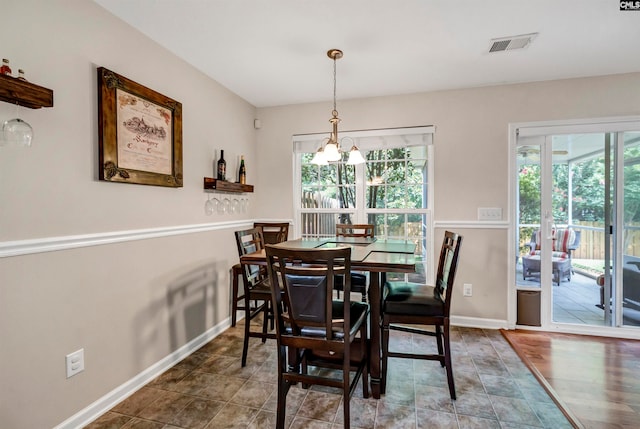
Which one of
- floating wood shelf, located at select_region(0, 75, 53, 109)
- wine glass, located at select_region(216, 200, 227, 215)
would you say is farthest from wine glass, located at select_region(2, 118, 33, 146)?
wine glass, located at select_region(216, 200, 227, 215)

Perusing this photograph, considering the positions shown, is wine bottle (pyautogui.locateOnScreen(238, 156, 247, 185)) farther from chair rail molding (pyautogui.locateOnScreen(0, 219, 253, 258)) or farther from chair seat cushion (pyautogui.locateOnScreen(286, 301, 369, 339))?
chair seat cushion (pyautogui.locateOnScreen(286, 301, 369, 339))

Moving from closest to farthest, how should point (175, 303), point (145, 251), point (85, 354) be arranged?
point (85, 354) → point (145, 251) → point (175, 303)

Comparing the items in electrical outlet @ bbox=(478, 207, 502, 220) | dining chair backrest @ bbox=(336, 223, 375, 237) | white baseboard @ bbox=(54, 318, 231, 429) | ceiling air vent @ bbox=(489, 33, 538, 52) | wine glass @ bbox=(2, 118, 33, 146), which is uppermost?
ceiling air vent @ bbox=(489, 33, 538, 52)

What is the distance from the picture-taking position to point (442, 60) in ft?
8.45

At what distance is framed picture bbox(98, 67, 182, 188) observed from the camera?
1848 mm

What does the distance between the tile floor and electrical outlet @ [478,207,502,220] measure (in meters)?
1.29

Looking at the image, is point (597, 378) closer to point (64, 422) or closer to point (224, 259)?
point (224, 259)

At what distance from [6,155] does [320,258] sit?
4.96 feet

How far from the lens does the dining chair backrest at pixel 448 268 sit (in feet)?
6.30

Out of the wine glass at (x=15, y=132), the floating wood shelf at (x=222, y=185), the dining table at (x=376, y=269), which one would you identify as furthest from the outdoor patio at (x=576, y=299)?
the wine glass at (x=15, y=132)

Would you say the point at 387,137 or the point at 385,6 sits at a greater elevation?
the point at 385,6

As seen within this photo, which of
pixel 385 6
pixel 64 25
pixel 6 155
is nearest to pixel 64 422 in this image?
pixel 6 155

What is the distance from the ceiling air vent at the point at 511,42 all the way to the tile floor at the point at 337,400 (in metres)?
2.42

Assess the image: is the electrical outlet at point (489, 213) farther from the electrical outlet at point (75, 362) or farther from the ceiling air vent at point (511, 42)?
the electrical outlet at point (75, 362)
